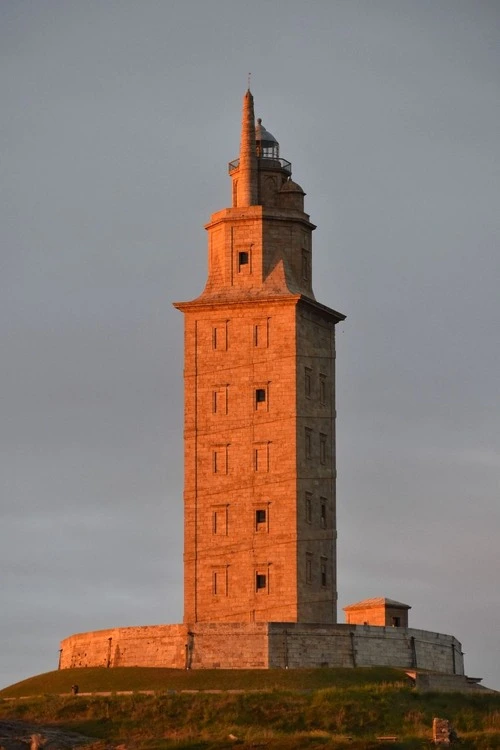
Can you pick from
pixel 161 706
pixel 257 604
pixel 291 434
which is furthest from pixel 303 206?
pixel 161 706

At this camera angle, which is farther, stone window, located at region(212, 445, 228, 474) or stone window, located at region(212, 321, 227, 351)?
stone window, located at region(212, 321, 227, 351)

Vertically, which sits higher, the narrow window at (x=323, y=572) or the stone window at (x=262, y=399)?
the stone window at (x=262, y=399)

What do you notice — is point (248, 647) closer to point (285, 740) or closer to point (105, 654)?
point (105, 654)

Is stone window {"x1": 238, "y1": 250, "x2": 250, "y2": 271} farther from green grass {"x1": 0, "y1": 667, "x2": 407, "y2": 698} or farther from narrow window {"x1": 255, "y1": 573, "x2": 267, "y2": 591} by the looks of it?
green grass {"x1": 0, "y1": 667, "x2": 407, "y2": 698}

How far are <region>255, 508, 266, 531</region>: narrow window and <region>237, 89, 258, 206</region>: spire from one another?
13.9 meters

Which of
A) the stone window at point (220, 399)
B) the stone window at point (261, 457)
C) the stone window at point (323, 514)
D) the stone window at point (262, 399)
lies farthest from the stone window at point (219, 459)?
the stone window at point (323, 514)

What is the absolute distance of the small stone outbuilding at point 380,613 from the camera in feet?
333

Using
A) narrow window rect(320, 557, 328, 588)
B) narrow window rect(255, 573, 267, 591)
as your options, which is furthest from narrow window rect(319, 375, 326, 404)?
narrow window rect(255, 573, 267, 591)

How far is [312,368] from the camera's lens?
101 metres

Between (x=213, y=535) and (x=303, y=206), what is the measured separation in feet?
50.6

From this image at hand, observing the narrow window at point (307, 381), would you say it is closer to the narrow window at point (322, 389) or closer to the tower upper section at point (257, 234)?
the narrow window at point (322, 389)

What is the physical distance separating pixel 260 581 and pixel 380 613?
653 centimetres

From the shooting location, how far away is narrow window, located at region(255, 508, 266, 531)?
3878 inches

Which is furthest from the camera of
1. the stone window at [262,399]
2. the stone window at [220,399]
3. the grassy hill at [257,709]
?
the stone window at [220,399]
